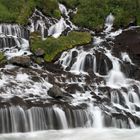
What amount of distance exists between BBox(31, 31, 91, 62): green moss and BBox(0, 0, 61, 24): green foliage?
2293mm

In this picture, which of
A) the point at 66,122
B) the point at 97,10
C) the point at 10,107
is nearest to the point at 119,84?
the point at 66,122

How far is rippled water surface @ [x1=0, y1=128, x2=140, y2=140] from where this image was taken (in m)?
20.8

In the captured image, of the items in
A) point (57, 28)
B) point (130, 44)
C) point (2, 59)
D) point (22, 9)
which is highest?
point (22, 9)

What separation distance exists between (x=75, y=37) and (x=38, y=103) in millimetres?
8685

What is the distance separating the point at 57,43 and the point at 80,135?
30.7 feet

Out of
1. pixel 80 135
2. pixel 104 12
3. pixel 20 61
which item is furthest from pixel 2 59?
pixel 104 12

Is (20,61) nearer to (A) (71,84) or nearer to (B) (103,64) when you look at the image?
(A) (71,84)

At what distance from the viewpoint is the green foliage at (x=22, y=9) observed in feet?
105

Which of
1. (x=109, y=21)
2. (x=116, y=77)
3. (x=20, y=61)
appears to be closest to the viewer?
(x=116, y=77)

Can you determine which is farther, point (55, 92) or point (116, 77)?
point (116, 77)

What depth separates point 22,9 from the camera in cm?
3319

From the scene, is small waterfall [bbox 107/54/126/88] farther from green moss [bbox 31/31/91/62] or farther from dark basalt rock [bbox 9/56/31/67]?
dark basalt rock [bbox 9/56/31/67]

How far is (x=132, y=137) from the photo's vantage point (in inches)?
831

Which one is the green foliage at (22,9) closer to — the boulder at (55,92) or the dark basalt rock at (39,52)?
the dark basalt rock at (39,52)
